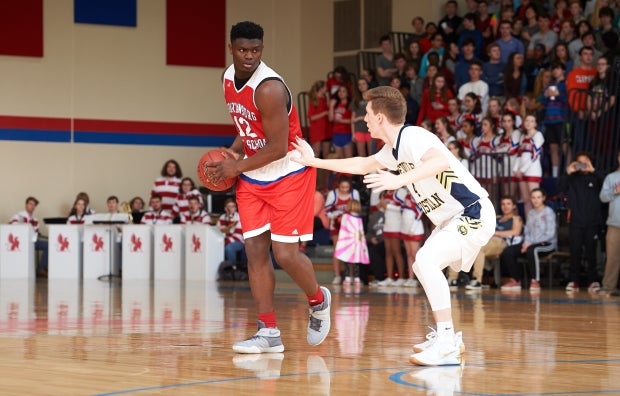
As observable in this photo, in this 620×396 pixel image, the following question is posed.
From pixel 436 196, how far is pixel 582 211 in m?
9.36

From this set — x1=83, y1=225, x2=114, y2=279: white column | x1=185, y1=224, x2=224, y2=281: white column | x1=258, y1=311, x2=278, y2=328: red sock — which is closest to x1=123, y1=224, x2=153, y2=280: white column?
x1=83, y1=225, x2=114, y2=279: white column

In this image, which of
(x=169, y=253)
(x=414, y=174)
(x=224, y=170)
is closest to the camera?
(x=414, y=174)

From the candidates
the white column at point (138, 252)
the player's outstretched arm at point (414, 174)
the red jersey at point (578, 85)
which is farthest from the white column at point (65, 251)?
the player's outstretched arm at point (414, 174)

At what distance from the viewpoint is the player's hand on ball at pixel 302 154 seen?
653 cm

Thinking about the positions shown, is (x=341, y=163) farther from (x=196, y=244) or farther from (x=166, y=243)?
(x=166, y=243)

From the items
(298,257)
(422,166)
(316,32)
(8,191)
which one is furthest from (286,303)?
(316,32)

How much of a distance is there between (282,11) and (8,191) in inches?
281

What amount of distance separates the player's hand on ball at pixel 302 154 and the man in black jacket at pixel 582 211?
9.11 meters

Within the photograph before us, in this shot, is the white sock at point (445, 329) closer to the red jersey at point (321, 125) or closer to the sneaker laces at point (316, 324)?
the sneaker laces at point (316, 324)

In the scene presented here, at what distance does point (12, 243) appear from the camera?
2011 cm

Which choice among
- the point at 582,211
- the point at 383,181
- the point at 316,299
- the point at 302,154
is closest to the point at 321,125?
the point at 582,211

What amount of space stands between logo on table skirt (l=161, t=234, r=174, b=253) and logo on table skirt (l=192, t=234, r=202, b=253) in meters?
0.51

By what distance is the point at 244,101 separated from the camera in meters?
6.59

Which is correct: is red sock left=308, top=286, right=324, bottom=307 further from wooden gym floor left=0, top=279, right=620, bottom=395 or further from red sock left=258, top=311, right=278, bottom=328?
red sock left=258, top=311, right=278, bottom=328
